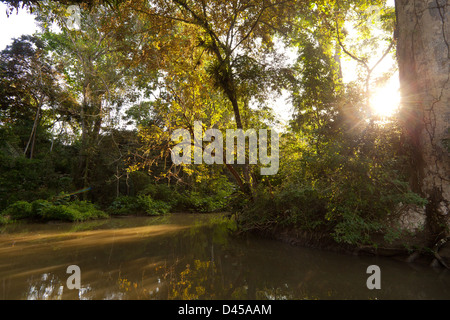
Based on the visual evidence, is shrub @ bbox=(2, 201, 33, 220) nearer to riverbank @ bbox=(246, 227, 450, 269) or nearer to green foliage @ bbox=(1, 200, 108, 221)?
green foliage @ bbox=(1, 200, 108, 221)

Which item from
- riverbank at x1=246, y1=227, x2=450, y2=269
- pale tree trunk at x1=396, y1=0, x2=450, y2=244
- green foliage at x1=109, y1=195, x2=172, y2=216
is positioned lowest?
green foliage at x1=109, y1=195, x2=172, y2=216

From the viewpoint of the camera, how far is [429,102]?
4172mm

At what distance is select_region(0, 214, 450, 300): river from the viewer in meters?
2.87

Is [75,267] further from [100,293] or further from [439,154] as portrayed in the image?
[439,154]

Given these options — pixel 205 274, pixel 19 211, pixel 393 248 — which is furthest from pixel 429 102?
pixel 19 211

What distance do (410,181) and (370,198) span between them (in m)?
0.77

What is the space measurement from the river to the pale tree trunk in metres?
1.02

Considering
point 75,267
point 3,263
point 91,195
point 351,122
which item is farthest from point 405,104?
point 91,195

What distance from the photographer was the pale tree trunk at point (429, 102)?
393 centimetres

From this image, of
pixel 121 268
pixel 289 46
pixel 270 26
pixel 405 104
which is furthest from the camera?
pixel 289 46

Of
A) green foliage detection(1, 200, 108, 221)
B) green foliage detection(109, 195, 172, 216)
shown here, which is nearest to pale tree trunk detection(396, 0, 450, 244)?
green foliage detection(1, 200, 108, 221)

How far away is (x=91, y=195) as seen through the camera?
14664mm

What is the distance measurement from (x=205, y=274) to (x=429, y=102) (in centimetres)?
443

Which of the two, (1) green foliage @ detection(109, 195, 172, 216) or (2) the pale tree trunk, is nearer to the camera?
(2) the pale tree trunk
